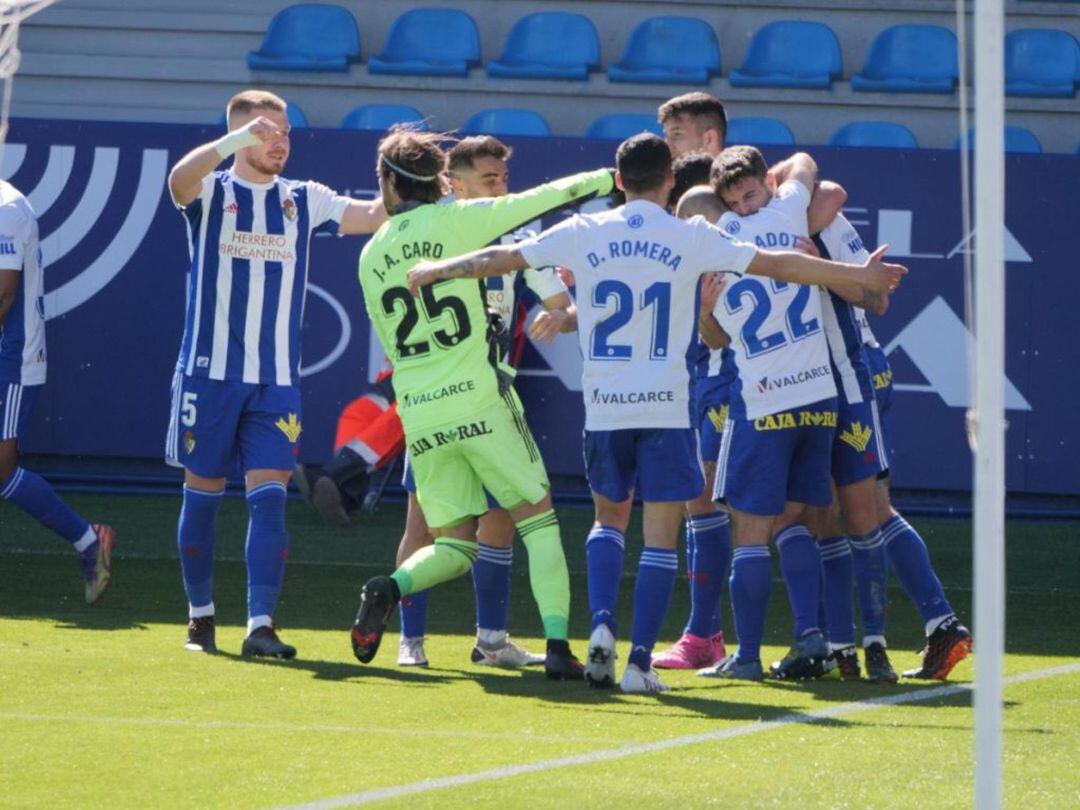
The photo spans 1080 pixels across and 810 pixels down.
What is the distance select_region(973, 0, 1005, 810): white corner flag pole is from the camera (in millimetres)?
3338

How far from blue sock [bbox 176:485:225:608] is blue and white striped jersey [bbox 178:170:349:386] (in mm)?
476

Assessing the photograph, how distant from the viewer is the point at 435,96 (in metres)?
14.3

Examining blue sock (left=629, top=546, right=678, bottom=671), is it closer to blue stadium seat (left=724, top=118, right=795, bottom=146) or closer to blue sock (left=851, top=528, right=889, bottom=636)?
blue sock (left=851, top=528, right=889, bottom=636)

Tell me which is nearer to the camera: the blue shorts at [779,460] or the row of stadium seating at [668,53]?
the blue shorts at [779,460]

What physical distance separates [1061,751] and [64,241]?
799 cm

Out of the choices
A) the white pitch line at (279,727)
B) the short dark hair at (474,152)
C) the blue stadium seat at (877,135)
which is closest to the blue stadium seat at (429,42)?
the blue stadium seat at (877,135)

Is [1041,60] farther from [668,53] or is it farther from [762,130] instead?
[668,53]

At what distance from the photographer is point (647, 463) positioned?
632cm

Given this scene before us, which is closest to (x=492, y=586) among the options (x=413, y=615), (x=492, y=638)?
(x=492, y=638)

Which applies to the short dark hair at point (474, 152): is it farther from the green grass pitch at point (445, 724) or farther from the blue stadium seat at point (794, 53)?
the blue stadium seat at point (794, 53)

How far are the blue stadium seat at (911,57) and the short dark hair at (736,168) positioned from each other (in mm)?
7646

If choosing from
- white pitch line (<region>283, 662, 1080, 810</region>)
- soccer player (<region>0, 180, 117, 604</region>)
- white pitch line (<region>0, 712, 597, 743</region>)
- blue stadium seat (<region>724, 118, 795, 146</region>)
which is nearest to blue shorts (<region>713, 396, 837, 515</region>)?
white pitch line (<region>283, 662, 1080, 810</region>)

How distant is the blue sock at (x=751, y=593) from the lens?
6.64 m

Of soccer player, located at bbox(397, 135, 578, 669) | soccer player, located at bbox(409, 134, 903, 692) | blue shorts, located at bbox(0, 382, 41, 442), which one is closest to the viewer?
soccer player, located at bbox(409, 134, 903, 692)
